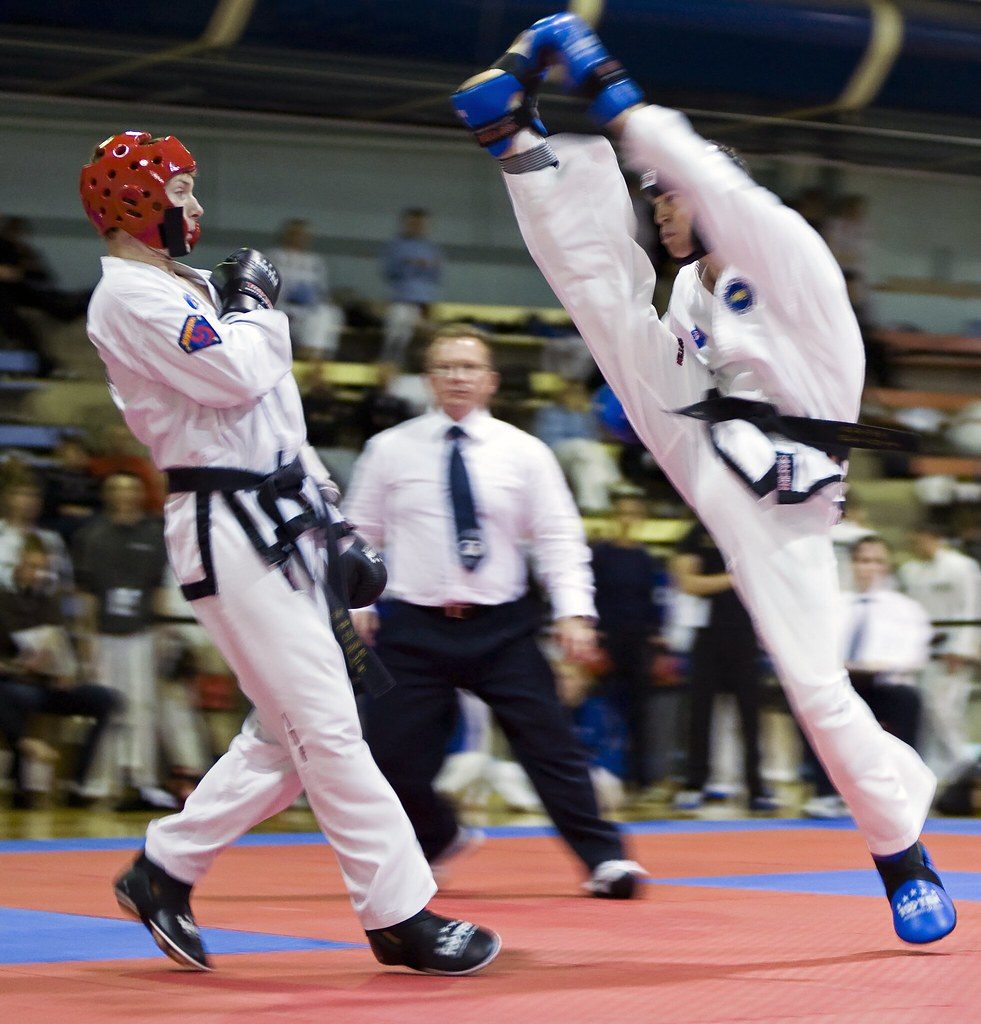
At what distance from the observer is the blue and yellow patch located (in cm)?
396

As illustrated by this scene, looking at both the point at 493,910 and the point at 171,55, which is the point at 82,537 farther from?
the point at 493,910

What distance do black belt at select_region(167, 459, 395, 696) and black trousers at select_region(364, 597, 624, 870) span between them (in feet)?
5.66

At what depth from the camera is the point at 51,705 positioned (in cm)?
866

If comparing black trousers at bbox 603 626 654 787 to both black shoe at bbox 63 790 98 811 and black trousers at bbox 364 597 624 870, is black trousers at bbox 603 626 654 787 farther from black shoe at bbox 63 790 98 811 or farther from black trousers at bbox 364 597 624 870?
black trousers at bbox 364 597 624 870

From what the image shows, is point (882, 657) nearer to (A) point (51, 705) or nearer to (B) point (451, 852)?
(B) point (451, 852)

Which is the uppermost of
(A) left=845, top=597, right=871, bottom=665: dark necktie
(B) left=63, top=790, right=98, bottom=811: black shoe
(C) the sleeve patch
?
(C) the sleeve patch

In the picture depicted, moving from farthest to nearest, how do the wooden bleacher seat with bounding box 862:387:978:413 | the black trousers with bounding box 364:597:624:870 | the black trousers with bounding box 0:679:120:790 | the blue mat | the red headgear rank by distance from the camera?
the wooden bleacher seat with bounding box 862:387:978:413
the black trousers with bounding box 0:679:120:790
the black trousers with bounding box 364:597:624:870
the blue mat
the red headgear

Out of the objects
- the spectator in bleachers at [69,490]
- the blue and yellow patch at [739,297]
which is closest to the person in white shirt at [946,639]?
the spectator in bleachers at [69,490]

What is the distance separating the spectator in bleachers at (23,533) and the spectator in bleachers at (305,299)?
3.42m

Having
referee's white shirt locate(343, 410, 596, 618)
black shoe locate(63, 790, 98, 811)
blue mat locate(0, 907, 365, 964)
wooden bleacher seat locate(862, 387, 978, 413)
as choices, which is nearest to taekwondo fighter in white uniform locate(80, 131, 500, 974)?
blue mat locate(0, 907, 365, 964)

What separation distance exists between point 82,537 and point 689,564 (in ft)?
10.6

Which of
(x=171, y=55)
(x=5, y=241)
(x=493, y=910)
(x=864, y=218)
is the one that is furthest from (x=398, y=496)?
(x=864, y=218)

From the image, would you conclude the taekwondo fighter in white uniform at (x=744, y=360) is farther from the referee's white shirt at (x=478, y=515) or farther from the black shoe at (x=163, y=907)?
A: the referee's white shirt at (x=478, y=515)

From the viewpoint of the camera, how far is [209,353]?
11.5 ft
